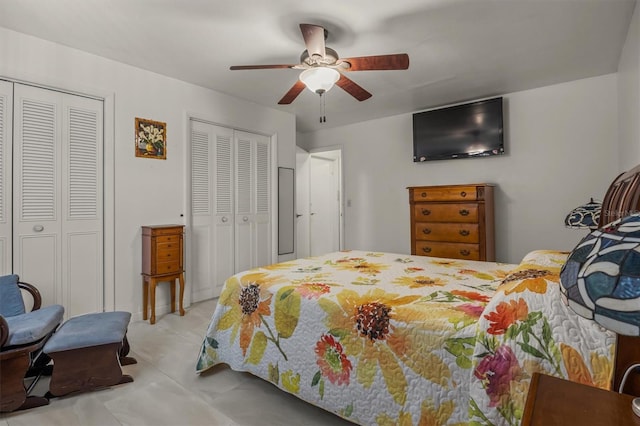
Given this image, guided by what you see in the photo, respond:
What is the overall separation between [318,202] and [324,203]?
157 mm

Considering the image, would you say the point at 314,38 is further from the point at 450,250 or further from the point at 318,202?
the point at 318,202

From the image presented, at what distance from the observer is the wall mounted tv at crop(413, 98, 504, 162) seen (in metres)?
3.78

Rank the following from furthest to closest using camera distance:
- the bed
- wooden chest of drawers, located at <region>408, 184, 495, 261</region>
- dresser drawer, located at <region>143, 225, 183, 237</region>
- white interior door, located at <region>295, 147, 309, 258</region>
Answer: white interior door, located at <region>295, 147, 309, 258</region>
wooden chest of drawers, located at <region>408, 184, 495, 261</region>
dresser drawer, located at <region>143, 225, 183, 237</region>
the bed

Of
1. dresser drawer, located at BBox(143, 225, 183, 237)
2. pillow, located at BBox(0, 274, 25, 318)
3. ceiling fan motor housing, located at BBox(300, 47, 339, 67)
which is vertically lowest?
pillow, located at BBox(0, 274, 25, 318)

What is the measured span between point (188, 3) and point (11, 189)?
1.95 metres

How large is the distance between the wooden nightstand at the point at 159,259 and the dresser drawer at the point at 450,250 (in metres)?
2.70

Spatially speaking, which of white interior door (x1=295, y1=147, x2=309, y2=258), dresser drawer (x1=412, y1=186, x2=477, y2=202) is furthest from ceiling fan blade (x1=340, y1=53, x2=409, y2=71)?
white interior door (x1=295, y1=147, x2=309, y2=258)

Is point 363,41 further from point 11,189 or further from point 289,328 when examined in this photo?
point 11,189

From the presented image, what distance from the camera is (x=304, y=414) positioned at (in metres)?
1.69

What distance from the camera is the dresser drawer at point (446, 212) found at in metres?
3.62

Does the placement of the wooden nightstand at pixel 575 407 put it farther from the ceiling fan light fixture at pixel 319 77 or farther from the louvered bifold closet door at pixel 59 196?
the louvered bifold closet door at pixel 59 196

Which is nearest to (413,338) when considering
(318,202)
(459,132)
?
(459,132)

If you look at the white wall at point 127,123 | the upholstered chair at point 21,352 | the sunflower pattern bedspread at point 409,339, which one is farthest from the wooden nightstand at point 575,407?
the white wall at point 127,123

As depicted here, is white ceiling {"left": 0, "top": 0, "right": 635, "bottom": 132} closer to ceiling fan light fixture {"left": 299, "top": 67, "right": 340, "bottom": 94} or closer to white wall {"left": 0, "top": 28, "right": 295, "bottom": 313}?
white wall {"left": 0, "top": 28, "right": 295, "bottom": 313}
